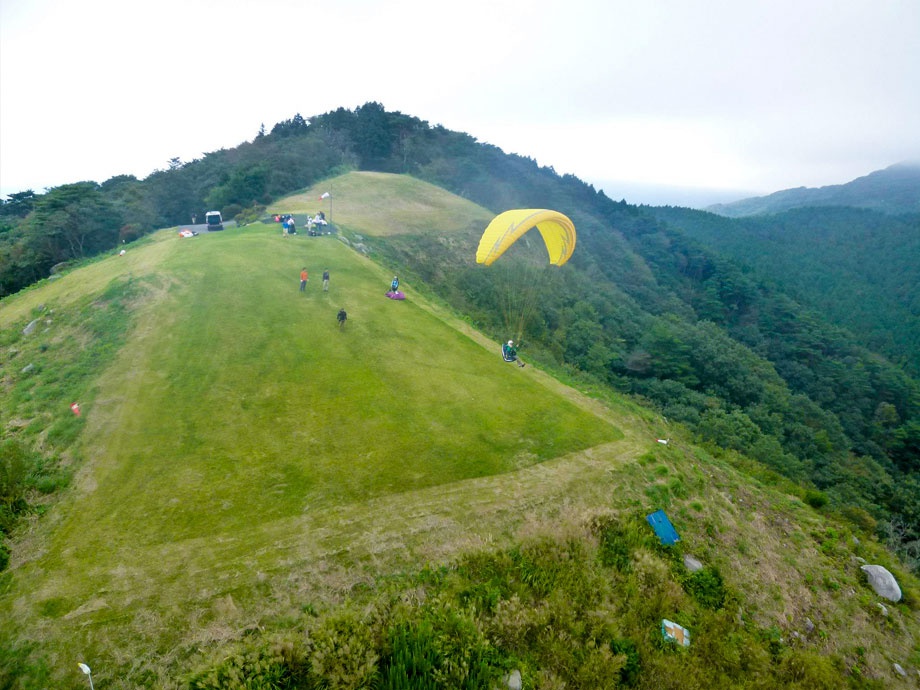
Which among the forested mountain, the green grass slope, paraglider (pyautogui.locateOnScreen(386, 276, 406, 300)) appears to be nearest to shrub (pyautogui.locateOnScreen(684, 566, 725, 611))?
the green grass slope

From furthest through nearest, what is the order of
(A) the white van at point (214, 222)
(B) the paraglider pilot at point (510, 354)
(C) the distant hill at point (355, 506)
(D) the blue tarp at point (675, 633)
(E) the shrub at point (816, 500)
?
(A) the white van at point (214, 222)
(B) the paraglider pilot at point (510, 354)
(E) the shrub at point (816, 500)
(D) the blue tarp at point (675, 633)
(C) the distant hill at point (355, 506)

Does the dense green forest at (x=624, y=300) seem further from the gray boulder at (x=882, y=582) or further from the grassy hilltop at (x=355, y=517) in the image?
the grassy hilltop at (x=355, y=517)

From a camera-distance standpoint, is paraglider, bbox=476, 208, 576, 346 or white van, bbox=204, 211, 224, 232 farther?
white van, bbox=204, 211, 224, 232

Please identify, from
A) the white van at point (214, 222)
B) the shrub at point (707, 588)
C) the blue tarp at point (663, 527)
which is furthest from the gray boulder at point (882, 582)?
the white van at point (214, 222)

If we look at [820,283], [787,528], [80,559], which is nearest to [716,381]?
[787,528]

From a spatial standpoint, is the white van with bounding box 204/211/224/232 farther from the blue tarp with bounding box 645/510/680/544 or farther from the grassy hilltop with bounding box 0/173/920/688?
the blue tarp with bounding box 645/510/680/544

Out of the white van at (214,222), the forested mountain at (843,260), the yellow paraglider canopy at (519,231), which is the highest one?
the white van at (214,222)

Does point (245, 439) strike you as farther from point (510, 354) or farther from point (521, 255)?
point (521, 255)

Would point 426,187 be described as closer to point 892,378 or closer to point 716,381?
point 716,381

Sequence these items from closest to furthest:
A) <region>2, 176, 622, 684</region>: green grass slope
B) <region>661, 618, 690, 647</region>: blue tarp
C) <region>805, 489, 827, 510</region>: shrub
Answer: <region>2, 176, 622, 684</region>: green grass slope
<region>661, 618, 690, 647</region>: blue tarp
<region>805, 489, 827, 510</region>: shrub
